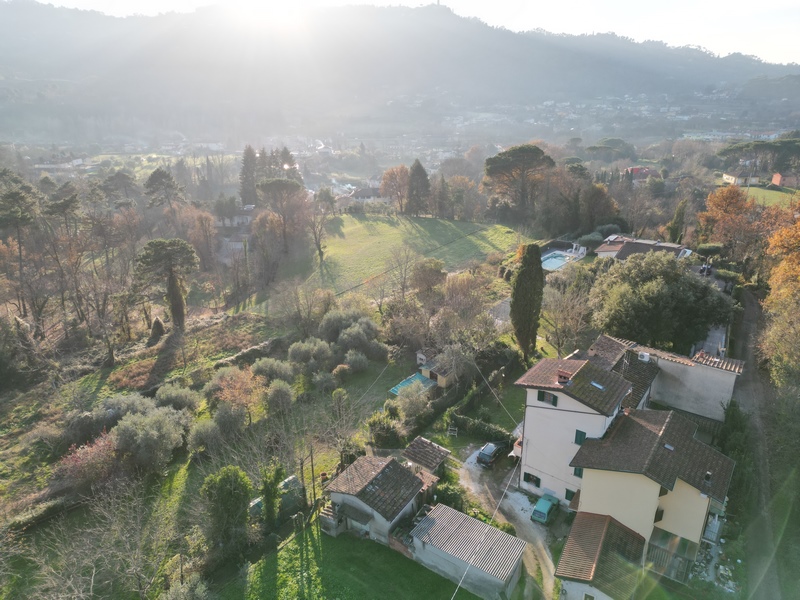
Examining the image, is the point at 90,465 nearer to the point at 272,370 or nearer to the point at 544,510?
the point at 272,370

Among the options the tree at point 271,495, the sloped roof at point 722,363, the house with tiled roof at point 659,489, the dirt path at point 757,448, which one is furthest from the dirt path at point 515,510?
the sloped roof at point 722,363

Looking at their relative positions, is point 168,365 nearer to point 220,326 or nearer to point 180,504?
point 220,326

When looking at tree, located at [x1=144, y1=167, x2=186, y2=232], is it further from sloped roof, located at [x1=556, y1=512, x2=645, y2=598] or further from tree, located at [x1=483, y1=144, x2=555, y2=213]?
sloped roof, located at [x1=556, y1=512, x2=645, y2=598]

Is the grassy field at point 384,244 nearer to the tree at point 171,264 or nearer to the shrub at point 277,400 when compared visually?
the tree at point 171,264

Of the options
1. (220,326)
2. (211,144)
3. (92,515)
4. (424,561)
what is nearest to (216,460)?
(92,515)

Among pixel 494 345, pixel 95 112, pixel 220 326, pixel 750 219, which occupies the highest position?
pixel 95 112

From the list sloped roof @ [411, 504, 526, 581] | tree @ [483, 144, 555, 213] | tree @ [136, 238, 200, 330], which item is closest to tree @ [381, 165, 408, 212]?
tree @ [483, 144, 555, 213]

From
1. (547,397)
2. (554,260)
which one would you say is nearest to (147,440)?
(547,397)

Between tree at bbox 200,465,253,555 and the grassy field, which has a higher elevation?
tree at bbox 200,465,253,555
